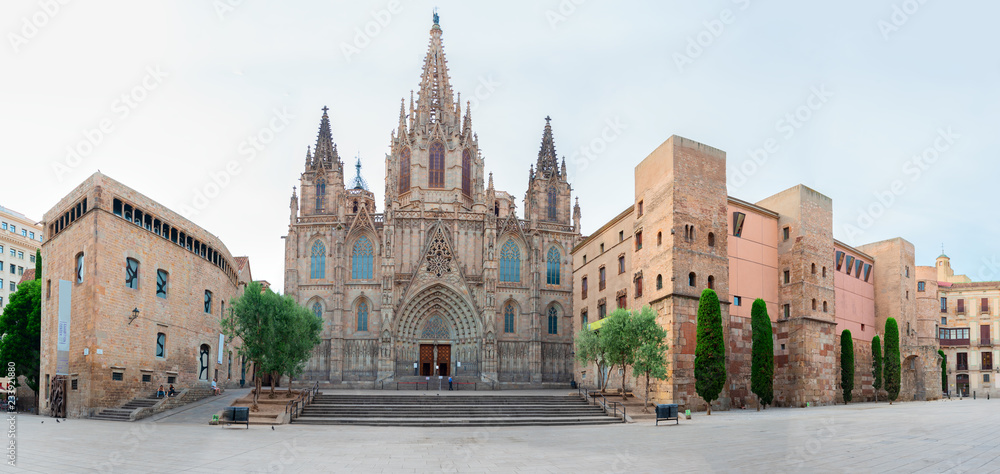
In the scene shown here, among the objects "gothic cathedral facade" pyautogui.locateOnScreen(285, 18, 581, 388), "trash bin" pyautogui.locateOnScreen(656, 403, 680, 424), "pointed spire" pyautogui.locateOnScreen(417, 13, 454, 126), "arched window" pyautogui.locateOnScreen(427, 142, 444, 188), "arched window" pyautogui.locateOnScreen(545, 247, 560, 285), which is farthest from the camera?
"pointed spire" pyautogui.locateOnScreen(417, 13, 454, 126)

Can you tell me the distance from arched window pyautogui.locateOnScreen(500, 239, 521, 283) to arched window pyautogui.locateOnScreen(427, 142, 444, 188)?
8111mm

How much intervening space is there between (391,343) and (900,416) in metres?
34.7

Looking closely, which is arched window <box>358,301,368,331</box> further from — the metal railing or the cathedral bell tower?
the metal railing

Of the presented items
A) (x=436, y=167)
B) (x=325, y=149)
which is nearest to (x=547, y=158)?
(x=436, y=167)

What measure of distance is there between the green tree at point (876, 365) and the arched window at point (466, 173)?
34.3m

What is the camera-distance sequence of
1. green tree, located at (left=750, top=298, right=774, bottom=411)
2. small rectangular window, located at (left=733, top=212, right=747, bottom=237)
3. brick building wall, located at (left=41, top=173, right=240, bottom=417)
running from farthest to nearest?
small rectangular window, located at (left=733, top=212, right=747, bottom=237)
green tree, located at (left=750, top=298, right=774, bottom=411)
brick building wall, located at (left=41, top=173, right=240, bottom=417)

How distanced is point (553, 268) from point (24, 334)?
38086 millimetres

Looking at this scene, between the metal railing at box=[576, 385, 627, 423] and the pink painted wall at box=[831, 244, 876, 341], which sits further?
the pink painted wall at box=[831, 244, 876, 341]

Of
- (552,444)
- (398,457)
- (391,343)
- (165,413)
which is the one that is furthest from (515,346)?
(398,457)

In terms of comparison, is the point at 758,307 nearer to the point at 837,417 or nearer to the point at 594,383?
the point at 837,417

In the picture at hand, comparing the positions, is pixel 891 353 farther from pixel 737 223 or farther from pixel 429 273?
pixel 429 273

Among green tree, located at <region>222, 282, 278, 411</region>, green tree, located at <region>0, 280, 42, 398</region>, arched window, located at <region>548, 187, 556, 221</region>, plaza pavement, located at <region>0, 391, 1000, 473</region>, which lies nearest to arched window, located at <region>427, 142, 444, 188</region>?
arched window, located at <region>548, 187, 556, 221</region>

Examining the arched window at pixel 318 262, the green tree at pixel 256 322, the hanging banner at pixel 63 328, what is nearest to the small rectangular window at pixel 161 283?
the hanging banner at pixel 63 328

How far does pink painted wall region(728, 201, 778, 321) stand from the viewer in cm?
3844
